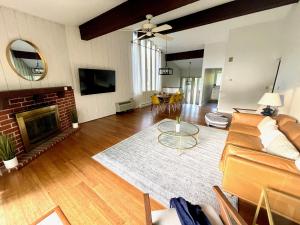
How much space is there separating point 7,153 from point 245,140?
12.5 feet

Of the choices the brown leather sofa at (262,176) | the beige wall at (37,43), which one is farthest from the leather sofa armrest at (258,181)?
the beige wall at (37,43)

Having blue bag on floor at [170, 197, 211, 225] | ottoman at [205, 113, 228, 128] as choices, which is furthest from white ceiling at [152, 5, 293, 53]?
blue bag on floor at [170, 197, 211, 225]

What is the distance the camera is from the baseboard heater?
536 centimetres

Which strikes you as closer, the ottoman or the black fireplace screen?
the black fireplace screen

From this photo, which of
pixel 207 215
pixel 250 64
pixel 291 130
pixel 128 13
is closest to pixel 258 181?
pixel 207 215

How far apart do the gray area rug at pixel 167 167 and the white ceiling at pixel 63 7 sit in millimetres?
2843

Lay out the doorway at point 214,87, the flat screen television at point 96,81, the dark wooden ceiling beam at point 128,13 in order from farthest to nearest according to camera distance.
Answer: the doorway at point 214,87 → the flat screen television at point 96,81 → the dark wooden ceiling beam at point 128,13

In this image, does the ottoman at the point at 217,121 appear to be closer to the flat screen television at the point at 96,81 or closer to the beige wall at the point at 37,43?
the flat screen television at the point at 96,81

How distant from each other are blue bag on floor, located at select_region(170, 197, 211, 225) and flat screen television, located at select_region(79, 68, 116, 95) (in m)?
4.05

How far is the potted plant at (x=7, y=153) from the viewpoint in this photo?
6.85 feet

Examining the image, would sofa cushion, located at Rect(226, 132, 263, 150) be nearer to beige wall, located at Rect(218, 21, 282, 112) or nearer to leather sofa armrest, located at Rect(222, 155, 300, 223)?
leather sofa armrest, located at Rect(222, 155, 300, 223)

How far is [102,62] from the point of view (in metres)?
4.63

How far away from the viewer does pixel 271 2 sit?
2.86m

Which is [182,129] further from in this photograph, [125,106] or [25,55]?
[25,55]
